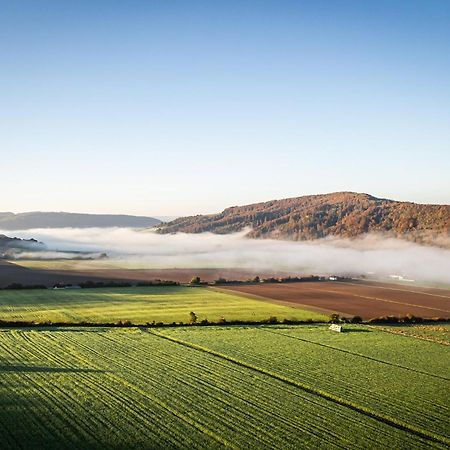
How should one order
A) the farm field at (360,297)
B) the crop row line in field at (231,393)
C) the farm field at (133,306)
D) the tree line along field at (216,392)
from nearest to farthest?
the tree line along field at (216,392), the crop row line in field at (231,393), the farm field at (133,306), the farm field at (360,297)

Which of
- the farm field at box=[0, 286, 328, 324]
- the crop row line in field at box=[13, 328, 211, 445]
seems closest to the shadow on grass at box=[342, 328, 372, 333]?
the farm field at box=[0, 286, 328, 324]

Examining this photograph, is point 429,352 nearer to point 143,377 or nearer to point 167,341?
point 167,341

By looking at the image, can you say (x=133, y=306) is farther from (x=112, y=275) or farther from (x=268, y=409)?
(x=268, y=409)

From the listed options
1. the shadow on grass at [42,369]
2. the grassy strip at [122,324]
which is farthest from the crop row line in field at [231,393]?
the grassy strip at [122,324]

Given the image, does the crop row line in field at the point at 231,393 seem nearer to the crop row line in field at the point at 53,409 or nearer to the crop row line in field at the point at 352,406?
the crop row line in field at the point at 352,406

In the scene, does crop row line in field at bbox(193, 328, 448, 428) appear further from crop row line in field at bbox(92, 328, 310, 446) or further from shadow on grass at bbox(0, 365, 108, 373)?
shadow on grass at bbox(0, 365, 108, 373)

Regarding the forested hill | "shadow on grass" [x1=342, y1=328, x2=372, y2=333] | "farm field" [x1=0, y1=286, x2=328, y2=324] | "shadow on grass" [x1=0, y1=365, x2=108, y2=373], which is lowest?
"shadow on grass" [x1=342, y1=328, x2=372, y2=333]
